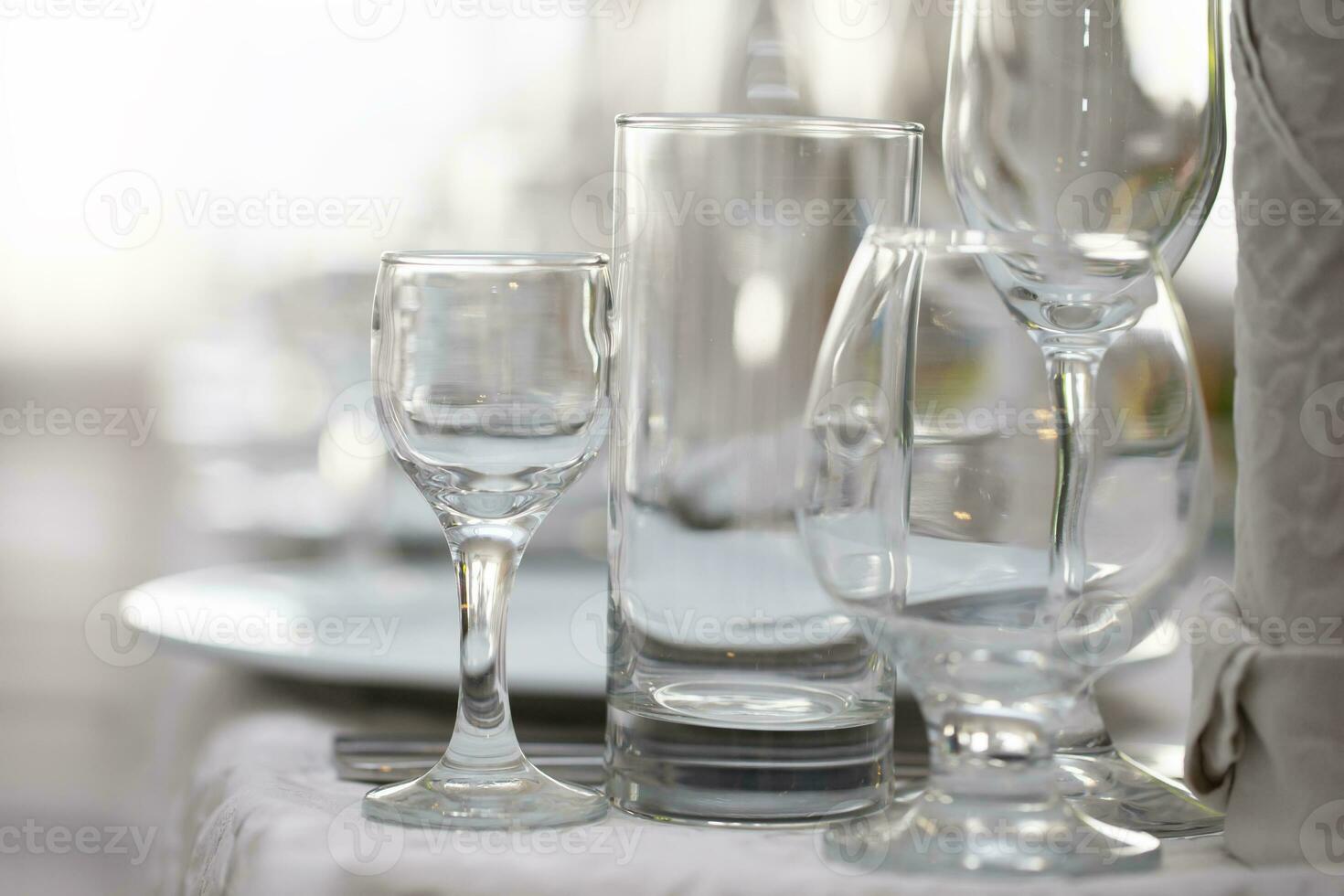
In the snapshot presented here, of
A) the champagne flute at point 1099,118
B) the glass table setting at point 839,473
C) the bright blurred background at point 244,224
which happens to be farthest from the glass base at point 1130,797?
the bright blurred background at point 244,224

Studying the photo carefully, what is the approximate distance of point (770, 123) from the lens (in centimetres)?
29

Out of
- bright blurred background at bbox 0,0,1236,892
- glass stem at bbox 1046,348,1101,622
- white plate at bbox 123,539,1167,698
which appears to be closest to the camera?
glass stem at bbox 1046,348,1101,622

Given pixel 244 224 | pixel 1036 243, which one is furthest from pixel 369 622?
pixel 244 224

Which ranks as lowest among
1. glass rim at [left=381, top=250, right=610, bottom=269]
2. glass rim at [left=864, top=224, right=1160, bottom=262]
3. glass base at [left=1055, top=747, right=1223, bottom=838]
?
glass base at [left=1055, top=747, right=1223, bottom=838]

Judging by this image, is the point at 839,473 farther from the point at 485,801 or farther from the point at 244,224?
the point at 244,224

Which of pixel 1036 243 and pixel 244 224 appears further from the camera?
pixel 244 224

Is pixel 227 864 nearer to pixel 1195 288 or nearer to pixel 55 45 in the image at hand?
pixel 1195 288

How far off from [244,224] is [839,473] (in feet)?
6.53

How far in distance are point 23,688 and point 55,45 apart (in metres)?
1.37

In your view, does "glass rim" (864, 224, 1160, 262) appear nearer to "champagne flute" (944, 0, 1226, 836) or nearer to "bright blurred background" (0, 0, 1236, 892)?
"champagne flute" (944, 0, 1226, 836)

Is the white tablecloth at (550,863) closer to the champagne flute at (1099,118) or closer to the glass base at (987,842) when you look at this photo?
the glass base at (987,842)

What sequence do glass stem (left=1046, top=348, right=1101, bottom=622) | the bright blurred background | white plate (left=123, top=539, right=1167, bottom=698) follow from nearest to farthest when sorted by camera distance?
glass stem (left=1046, top=348, right=1101, bottom=622) < white plate (left=123, top=539, right=1167, bottom=698) < the bright blurred background

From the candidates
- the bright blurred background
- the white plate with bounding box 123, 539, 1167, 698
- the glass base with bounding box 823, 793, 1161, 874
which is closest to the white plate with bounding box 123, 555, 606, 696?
the white plate with bounding box 123, 539, 1167, 698

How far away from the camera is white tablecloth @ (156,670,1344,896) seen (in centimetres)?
26
